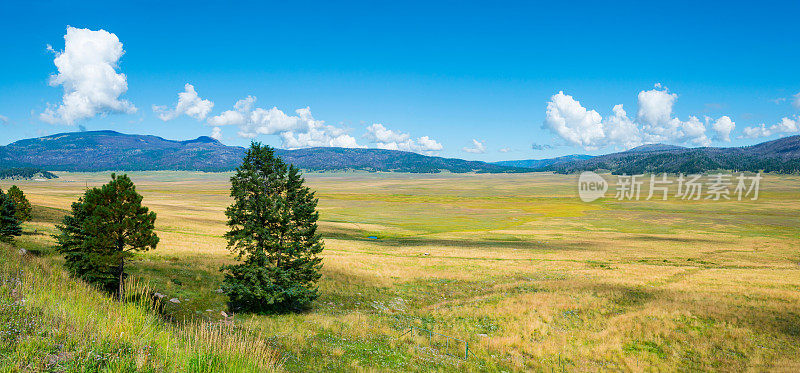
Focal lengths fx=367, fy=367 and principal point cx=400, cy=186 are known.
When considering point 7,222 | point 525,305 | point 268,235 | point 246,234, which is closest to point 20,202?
point 7,222

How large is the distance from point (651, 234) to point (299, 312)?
82.1 meters

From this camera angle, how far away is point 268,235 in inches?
820

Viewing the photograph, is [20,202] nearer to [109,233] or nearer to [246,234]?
[109,233]

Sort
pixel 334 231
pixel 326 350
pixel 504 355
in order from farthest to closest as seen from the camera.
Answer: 1. pixel 334 231
2. pixel 504 355
3. pixel 326 350

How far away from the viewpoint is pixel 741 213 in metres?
114

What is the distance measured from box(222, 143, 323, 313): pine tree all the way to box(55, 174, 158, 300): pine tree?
15.1 ft

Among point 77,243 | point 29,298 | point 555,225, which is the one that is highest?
point 29,298

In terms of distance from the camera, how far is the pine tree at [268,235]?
2055cm

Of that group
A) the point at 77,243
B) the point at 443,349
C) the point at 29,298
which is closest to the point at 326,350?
the point at 443,349

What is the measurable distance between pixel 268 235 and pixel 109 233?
8.11 m

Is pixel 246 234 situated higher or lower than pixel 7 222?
higher

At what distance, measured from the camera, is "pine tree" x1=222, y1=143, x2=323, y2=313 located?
20548 millimetres

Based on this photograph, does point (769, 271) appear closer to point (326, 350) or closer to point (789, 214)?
point (326, 350)

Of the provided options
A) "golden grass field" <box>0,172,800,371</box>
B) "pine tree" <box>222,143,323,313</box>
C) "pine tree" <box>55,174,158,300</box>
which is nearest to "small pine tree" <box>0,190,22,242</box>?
"golden grass field" <box>0,172,800,371</box>
